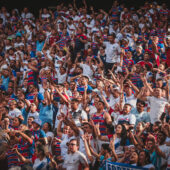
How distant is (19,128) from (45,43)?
15.7 feet

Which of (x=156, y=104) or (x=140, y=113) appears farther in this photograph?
(x=156, y=104)

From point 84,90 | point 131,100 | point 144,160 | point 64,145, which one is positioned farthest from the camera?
point 84,90

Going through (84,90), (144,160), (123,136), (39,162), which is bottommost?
(39,162)

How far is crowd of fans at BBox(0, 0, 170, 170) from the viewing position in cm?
538

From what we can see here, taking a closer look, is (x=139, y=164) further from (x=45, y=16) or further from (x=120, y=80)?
(x=45, y=16)

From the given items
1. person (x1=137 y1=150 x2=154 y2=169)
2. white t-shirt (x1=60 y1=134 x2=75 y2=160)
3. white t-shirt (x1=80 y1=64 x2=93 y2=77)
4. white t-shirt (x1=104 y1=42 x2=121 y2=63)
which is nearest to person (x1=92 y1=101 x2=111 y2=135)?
white t-shirt (x1=60 y1=134 x2=75 y2=160)

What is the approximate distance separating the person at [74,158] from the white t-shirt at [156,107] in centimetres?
160

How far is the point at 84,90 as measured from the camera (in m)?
7.66

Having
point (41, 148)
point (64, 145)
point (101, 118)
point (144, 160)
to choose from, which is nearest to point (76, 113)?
point (101, 118)

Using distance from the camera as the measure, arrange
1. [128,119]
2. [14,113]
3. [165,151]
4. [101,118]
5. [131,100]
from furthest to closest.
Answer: [14,113] < [131,100] < [101,118] < [128,119] < [165,151]

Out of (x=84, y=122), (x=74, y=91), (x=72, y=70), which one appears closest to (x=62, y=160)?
(x=84, y=122)

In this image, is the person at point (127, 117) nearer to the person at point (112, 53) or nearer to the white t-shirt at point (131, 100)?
the white t-shirt at point (131, 100)

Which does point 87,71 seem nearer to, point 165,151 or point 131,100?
point 131,100

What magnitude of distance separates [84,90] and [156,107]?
191cm
